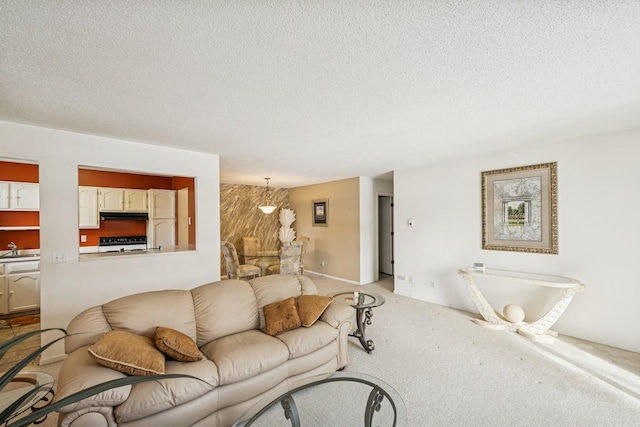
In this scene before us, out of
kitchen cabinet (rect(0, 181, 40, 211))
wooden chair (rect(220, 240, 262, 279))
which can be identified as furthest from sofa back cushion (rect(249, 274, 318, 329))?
kitchen cabinet (rect(0, 181, 40, 211))

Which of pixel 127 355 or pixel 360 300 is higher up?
pixel 127 355

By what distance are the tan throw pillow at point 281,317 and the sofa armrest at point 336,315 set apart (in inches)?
11.1

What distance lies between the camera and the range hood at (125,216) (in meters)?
4.84

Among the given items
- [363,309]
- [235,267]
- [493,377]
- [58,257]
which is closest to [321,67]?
[363,309]

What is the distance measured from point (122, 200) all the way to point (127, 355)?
4329 mm

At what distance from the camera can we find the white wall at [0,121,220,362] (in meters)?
2.76

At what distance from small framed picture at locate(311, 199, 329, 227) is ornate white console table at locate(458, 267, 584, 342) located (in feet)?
11.2

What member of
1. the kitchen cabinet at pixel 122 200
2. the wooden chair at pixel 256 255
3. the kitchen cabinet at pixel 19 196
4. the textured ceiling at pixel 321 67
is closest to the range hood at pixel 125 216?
the kitchen cabinet at pixel 122 200

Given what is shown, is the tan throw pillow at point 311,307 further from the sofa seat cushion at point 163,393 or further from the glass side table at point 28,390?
the glass side table at point 28,390

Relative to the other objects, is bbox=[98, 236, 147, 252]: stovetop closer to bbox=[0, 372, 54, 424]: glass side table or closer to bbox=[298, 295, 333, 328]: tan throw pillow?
bbox=[0, 372, 54, 424]: glass side table

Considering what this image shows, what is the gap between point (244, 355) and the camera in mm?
1971

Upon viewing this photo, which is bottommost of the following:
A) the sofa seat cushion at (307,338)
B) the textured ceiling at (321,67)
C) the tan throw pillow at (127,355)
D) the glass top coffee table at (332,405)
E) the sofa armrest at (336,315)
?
the glass top coffee table at (332,405)

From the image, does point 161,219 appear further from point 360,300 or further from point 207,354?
point 360,300

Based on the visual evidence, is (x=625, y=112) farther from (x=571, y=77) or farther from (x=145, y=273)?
(x=145, y=273)
